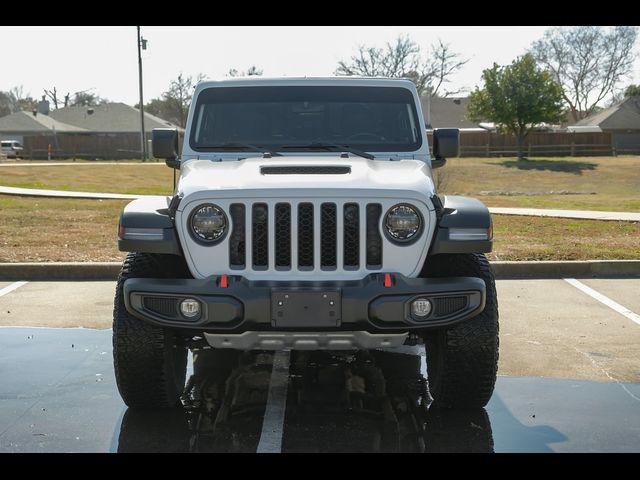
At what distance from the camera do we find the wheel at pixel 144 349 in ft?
16.4

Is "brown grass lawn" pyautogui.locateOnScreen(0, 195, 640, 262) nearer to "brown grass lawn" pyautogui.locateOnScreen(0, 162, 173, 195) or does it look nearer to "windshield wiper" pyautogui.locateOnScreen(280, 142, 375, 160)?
"windshield wiper" pyautogui.locateOnScreen(280, 142, 375, 160)

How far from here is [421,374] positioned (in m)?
6.14

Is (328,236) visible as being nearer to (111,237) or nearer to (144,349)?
(144,349)

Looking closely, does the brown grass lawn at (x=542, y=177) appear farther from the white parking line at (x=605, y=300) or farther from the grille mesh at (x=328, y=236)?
the grille mesh at (x=328, y=236)

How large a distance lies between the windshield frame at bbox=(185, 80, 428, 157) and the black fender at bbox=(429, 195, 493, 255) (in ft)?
4.03

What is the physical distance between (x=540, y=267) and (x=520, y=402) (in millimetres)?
5357

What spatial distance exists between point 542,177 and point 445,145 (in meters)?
37.5

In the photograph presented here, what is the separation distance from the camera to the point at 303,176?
5102 millimetres

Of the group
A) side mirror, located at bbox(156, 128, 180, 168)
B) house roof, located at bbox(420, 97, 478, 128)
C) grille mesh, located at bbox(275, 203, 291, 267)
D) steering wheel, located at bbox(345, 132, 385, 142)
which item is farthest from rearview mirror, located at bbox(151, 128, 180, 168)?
house roof, located at bbox(420, 97, 478, 128)

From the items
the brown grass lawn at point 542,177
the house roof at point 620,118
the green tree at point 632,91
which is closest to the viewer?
the brown grass lawn at point 542,177

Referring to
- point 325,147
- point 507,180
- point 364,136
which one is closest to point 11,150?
point 507,180

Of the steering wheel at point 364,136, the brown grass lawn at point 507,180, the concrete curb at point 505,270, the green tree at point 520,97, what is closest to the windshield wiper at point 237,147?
the steering wheel at point 364,136

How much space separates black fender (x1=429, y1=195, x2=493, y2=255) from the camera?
16.1ft

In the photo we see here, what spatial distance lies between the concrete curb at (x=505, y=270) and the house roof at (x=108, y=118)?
63.7 metres
